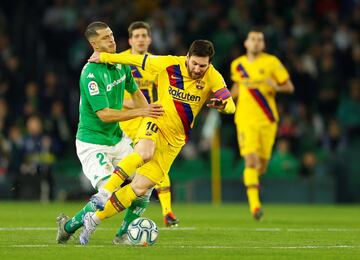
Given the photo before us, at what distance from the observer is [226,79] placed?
23.5 m

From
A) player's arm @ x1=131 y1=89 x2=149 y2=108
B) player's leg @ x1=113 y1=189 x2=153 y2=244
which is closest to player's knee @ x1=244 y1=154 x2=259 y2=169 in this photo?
player's arm @ x1=131 y1=89 x2=149 y2=108

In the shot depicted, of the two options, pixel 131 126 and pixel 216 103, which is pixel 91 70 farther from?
pixel 131 126

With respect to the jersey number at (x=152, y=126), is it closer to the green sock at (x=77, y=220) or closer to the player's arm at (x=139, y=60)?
the player's arm at (x=139, y=60)

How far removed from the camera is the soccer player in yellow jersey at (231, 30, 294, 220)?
17125mm

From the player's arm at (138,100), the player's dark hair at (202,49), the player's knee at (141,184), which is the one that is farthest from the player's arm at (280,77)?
the player's knee at (141,184)

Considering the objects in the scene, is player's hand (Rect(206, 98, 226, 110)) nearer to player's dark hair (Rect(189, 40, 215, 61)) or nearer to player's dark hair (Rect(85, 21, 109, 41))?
player's dark hair (Rect(189, 40, 215, 61))

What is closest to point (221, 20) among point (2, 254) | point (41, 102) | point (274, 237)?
point (41, 102)

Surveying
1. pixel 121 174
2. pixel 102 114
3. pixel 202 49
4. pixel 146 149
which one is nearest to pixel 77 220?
pixel 121 174

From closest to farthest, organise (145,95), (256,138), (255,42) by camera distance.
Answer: (145,95) < (255,42) < (256,138)

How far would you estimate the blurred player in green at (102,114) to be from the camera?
11.5 metres

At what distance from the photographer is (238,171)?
922 inches

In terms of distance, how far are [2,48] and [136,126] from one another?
34.0ft

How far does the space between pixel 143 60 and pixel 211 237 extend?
7.74 feet

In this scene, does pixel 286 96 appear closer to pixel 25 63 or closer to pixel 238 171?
pixel 238 171
